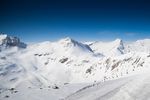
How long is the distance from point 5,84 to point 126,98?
177 m

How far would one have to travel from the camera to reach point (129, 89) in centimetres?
1830

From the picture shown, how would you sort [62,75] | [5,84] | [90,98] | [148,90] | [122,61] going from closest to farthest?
[148,90] → [90,98] → [122,61] → [5,84] → [62,75]

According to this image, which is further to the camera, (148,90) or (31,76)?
(31,76)

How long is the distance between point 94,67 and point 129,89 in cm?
14487

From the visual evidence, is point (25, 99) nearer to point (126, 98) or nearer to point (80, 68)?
point (126, 98)

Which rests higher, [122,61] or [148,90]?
[122,61]

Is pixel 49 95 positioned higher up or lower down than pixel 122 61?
lower down

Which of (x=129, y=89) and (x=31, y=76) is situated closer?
(x=129, y=89)

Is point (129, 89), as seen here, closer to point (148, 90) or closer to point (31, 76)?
point (148, 90)

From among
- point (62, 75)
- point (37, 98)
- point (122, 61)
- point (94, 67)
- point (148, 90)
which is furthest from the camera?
point (62, 75)

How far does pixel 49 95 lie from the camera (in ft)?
94.1

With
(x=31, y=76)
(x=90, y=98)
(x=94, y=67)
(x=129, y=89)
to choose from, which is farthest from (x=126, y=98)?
(x=31, y=76)

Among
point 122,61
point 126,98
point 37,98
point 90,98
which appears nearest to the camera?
point 126,98

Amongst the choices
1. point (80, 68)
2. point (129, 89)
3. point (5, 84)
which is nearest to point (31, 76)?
point (5, 84)
